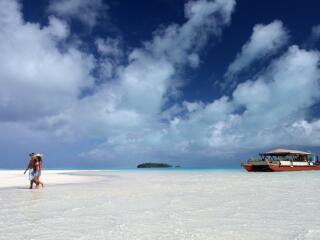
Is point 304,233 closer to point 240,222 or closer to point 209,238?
point 240,222

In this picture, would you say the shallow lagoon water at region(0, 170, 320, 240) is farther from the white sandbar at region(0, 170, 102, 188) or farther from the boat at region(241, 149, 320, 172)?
the boat at region(241, 149, 320, 172)

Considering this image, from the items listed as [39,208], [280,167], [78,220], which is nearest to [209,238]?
[78,220]

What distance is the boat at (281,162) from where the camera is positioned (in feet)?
151

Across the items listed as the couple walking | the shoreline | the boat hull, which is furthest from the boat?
the couple walking

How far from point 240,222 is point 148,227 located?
235 cm

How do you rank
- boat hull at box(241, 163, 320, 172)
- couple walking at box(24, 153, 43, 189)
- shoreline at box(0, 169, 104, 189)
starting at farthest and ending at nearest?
boat hull at box(241, 163, 320, 172)
shoreline at box(0, 169, 104, 189)
couple walking at box(24, 153, 43, 189)

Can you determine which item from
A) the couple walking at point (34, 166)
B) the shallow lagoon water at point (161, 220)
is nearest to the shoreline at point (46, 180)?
the couple walking at point (34, 166)

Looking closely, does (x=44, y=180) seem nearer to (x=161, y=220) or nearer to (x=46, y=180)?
(x=46, y=180)

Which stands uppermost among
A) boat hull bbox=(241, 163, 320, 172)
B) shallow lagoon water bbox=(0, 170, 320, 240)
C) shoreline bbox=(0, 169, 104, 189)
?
boat hull bbox=(241, 163, 320, 172)

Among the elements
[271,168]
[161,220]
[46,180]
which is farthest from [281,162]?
[161,220]

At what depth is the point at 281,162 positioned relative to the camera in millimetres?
46969

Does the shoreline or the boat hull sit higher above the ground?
the boat hull

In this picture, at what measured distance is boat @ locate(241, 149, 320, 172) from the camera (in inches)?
1807

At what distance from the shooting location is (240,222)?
26.8 ft
